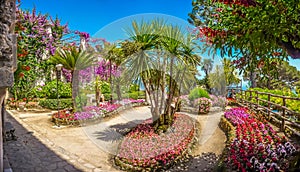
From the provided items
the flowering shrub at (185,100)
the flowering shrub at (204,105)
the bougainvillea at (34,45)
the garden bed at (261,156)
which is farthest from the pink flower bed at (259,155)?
the bougainvillea at (34,45)

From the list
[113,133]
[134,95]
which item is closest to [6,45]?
[113,133]

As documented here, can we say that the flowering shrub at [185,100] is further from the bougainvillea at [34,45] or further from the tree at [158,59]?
the bougainvillea at [34,45]

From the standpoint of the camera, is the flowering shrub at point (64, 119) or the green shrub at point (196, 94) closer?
the flowering shrub at point (64, 119)

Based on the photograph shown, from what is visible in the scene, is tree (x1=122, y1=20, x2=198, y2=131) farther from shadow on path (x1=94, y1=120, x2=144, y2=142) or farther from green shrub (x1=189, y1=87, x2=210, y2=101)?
green shrub (x1=189, y1=87, x2=210, y2=101)

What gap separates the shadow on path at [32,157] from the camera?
4258 mm

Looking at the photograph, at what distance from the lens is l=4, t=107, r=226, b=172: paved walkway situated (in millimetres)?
4516

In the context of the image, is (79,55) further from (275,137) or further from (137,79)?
(275,137)

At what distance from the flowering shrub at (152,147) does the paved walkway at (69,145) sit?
35 cm

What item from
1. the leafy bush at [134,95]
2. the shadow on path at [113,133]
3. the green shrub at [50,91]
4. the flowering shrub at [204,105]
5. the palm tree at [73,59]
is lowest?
the shadow on path at [113,133]

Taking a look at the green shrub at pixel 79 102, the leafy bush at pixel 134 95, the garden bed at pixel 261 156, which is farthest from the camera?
the leafy bush at pixel 134 95

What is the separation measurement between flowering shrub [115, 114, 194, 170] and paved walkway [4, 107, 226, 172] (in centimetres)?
35

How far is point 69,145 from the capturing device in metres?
6.03

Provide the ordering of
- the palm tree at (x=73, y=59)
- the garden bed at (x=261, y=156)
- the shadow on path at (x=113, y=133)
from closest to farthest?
the garden bed at (x=261, y=156) < the shadow on path at (x=113, y=133) < the palm tree at (x=73, y=59)

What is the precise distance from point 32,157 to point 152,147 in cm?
273
